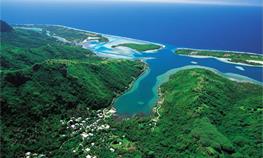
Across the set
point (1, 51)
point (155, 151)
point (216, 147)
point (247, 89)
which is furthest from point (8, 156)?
point (247, 89)

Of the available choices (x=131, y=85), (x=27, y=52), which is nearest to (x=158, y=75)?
(x=131, y=85)

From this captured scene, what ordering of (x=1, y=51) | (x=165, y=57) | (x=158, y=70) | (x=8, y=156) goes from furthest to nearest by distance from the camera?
(x=165, y=57) → (x=158, y=70) → (x=1, y=51) → (x=8, y=156)

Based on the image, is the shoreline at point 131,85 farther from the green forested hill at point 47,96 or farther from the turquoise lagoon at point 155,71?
the green forested hill at point 47,96

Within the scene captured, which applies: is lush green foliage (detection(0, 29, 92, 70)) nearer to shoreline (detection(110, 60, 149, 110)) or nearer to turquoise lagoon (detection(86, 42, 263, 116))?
turquoise lagoon (detection(86, 42, 263, 116))

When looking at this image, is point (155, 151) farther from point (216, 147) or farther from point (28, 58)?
point (28, 58)

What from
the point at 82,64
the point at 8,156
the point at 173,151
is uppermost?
the point at 82,64

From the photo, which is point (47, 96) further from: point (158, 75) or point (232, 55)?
point (232, 55)
